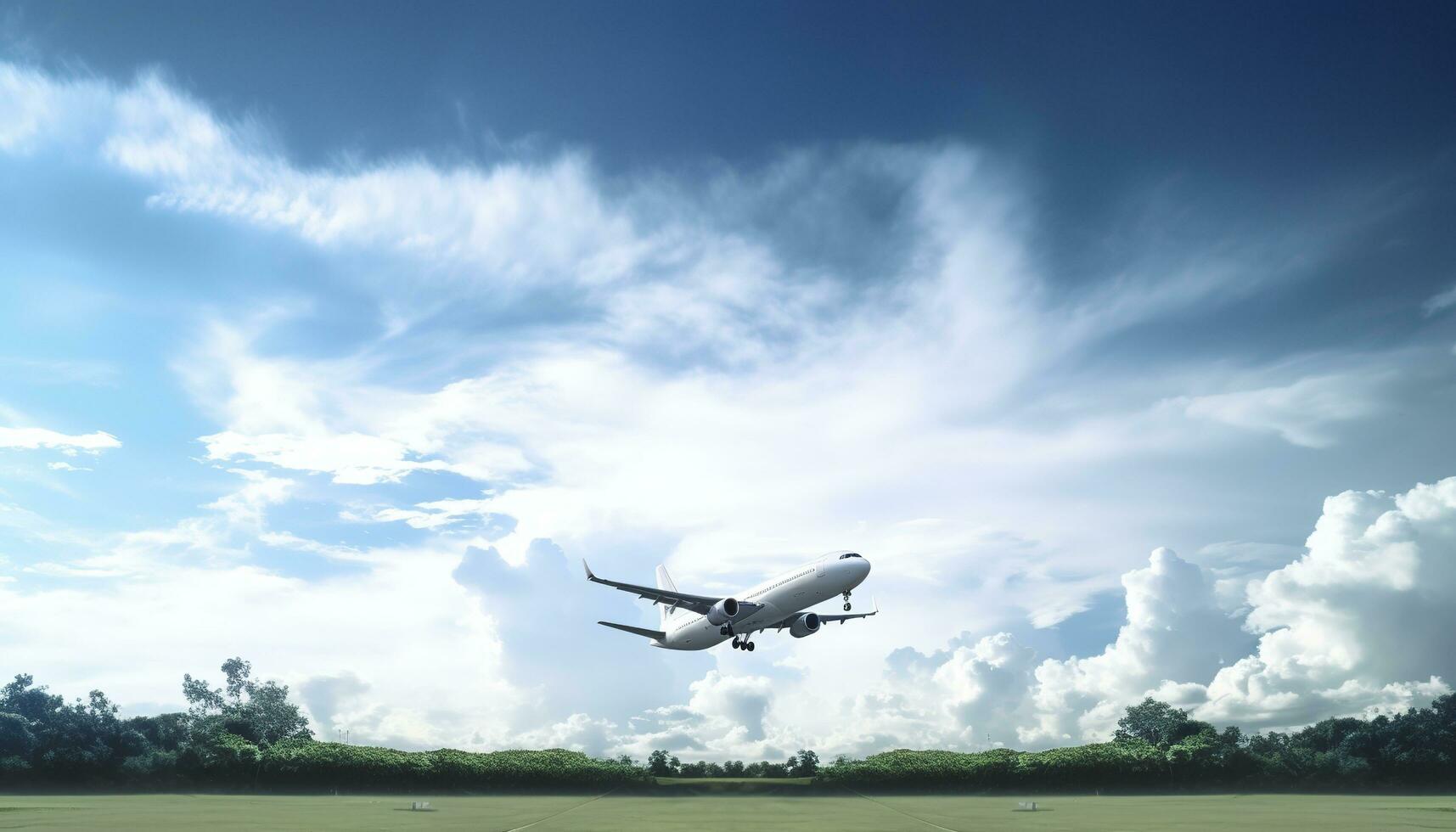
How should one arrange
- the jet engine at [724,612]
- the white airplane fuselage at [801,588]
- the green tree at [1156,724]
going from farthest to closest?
the green tree at [1156,724] → the jet engine at [724,612] → the white airplane fuselage at [801,588]

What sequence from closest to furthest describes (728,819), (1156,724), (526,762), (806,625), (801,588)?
(728,819) < (801,588) < (806,625) < (526,762) < (1156,724)

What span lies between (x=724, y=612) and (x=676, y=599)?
6850 mm

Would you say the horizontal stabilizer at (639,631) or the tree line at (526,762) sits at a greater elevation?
the horizontal stabilizer at (639,631)

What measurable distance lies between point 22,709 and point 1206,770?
616 feet

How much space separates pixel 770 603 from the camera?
8981cm

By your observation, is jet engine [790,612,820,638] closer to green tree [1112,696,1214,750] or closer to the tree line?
the tree line

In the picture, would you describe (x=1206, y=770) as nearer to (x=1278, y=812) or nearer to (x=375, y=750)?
(x=1278, y=812)

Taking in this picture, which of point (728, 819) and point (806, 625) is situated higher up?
point (806, 625)

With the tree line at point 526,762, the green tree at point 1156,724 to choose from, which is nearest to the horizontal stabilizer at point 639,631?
the tree line at point 526,762

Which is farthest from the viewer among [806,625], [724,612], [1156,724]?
[1156,724]

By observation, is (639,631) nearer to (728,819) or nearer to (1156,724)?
(728,819)

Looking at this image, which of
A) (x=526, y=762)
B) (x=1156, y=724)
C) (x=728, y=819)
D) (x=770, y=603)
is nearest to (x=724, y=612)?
(x=770, y=603)

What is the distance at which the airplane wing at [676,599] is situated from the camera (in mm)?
90875

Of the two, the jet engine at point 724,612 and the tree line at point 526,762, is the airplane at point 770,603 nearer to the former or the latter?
the jet engine at point 724,612
